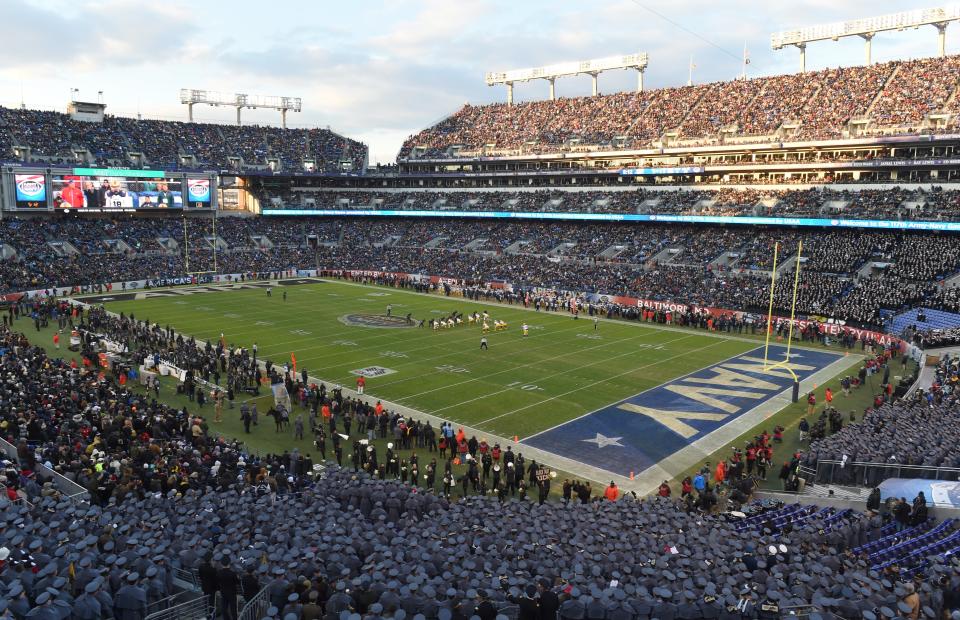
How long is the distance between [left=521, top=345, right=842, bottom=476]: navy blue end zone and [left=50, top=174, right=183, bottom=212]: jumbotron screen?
179 feet

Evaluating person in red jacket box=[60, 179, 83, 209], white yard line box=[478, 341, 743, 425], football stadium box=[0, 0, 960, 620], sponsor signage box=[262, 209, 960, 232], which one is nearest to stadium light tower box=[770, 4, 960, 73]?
football stadium box=[0, 0, 960, 620]

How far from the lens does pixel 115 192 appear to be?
61.3m

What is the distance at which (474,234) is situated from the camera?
69.1 metres

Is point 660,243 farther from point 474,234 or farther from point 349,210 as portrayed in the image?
point 349,210

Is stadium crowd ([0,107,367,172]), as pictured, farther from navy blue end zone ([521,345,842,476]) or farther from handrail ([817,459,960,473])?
handrail ([817,459,960,473])

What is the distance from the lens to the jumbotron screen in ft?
192

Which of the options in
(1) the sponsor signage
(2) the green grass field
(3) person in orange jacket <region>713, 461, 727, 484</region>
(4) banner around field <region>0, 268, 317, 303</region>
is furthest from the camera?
(4) banner around field <region>0, 268, 317, 303</region>

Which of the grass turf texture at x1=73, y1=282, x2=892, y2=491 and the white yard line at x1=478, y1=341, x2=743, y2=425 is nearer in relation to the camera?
the white yard line at x1=478, y1=341, x2=743, y2=425

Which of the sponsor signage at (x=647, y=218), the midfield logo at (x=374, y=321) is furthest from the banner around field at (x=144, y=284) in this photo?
the midfield logo at (x=374, y=321)

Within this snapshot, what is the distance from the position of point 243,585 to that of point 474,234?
61315 mm

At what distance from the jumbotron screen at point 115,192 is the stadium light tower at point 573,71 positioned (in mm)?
42830

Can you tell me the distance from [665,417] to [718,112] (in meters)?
48.5

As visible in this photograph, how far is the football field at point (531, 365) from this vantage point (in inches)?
884

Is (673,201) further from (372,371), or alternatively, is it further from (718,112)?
(372,371)
